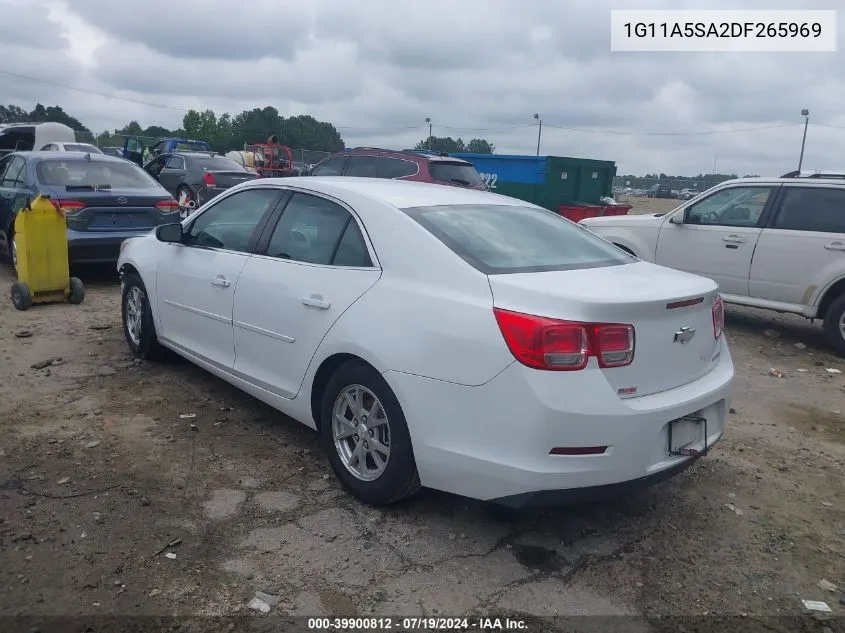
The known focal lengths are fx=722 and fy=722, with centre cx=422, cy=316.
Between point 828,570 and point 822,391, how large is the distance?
3.30 meters

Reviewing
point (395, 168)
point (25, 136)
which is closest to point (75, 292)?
point (395, 168)

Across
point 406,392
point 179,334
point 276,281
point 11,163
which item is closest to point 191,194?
point 11,163

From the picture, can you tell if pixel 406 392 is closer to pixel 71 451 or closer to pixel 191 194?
pixel 71 451

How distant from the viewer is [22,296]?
24.6ft

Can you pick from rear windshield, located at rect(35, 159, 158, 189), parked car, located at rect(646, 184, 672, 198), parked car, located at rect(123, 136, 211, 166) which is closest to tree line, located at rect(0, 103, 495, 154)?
parked car, located at rect(646, 184, 672, 198)

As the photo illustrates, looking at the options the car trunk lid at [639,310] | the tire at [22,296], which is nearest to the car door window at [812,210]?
the car trunk lid at [639,310]

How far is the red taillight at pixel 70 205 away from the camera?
26.7 feet

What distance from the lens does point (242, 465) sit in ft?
13.7

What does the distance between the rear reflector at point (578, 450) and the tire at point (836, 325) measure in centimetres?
549

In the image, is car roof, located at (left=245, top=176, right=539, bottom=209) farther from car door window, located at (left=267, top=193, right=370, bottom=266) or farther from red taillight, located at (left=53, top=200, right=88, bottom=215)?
red taillight, located at (left=53, top=200, right=88, bottom=215)

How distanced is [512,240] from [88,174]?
680cm

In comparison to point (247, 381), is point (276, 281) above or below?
above

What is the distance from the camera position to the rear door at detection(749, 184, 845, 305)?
7.32m

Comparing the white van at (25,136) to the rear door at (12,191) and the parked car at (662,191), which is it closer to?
the rear door at (12,191)
